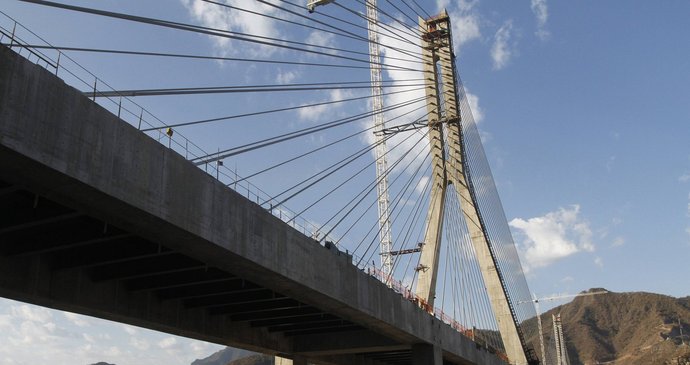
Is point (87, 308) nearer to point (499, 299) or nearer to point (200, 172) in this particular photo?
point (200, 172)

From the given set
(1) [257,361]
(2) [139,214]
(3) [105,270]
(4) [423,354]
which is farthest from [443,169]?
(1) [257,361]

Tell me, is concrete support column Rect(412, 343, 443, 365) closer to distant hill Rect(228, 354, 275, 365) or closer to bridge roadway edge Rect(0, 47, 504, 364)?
bridge roadway edge Rect(0, 47, 504, 364)

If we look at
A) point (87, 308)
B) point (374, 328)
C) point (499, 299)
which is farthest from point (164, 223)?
point (499, 299)

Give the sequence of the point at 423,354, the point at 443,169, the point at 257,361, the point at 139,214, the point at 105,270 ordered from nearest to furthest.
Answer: the point at 139,214 → the point at 105,270 → the point at 423,354 → the point at 443,169 → the point at 257,361

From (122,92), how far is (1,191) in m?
3.47

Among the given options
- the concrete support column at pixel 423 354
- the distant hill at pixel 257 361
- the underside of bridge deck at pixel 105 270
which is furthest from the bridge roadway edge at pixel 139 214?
the distant hill at pixel 257 361

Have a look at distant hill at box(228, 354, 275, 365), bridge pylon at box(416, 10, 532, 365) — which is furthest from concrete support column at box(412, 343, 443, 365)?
distant hill at box(228, 354, 275, 365)

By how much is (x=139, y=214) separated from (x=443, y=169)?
27435 millimetres

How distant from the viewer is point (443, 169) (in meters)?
39.6

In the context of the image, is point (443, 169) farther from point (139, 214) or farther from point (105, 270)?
point (139, 214)

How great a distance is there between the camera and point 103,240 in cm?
1806

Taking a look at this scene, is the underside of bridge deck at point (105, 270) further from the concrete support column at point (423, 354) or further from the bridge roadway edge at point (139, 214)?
the concrete support column at point (423, 354)

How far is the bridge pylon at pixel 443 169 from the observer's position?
37188 mm

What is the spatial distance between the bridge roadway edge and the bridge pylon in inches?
325
